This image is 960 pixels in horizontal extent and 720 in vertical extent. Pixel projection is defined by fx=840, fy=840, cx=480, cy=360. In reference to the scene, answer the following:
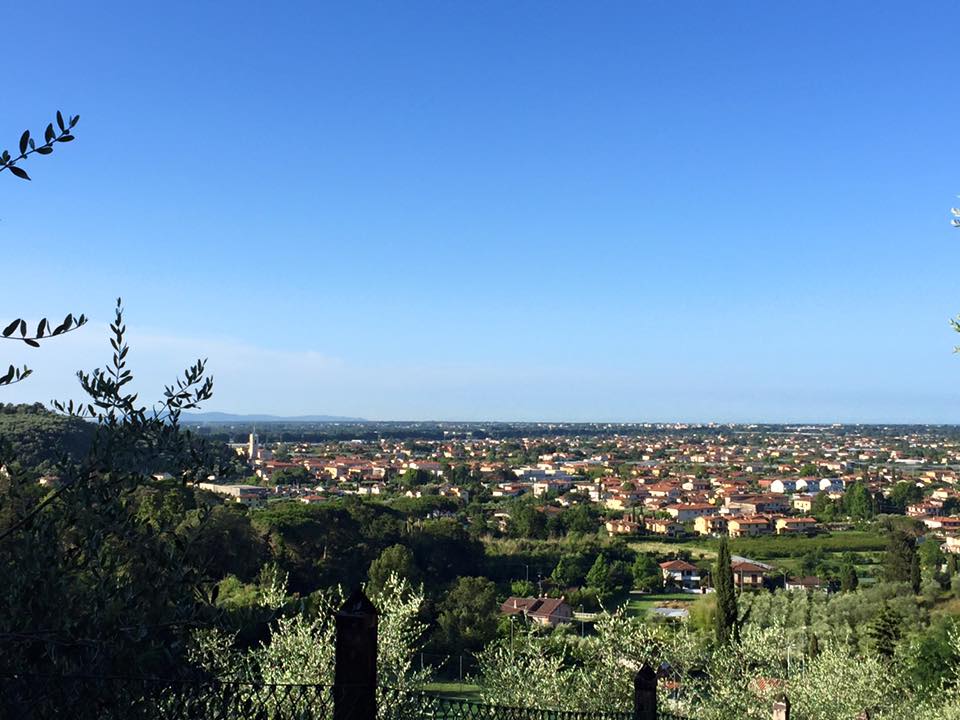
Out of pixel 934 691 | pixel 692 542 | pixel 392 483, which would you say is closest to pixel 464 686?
pixel 934 691

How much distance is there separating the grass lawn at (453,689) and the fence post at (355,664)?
20.5 metres

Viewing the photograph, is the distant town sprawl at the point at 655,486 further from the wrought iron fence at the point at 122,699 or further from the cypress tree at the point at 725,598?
the wrought iron fence at the point at 122,699

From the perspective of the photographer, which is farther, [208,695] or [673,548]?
[673,548]

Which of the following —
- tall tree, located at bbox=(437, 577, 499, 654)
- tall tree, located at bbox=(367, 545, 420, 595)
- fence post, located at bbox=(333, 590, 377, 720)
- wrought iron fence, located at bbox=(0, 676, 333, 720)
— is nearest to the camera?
wrought iron fence, located at bbox=(0, 676, 333, 720)

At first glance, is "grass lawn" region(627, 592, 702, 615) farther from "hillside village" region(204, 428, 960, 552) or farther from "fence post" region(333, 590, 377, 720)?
"fence post" region(333, 590, 377, 720)

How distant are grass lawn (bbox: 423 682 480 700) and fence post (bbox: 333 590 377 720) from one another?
67.3ft

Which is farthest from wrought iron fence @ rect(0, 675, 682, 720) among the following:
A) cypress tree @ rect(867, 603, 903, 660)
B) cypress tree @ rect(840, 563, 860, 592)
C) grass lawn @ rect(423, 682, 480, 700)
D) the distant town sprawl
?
cypress tree @ rect(840, 563, 860, 592)

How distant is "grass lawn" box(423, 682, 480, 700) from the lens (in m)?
23.2

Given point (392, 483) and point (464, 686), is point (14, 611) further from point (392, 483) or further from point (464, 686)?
point (392, 483)

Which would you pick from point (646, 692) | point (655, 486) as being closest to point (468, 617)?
point (646, 692)

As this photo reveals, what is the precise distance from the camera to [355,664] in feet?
11.1

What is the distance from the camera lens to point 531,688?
1337cm

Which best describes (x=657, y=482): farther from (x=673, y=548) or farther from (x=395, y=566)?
(x=395, y=566)

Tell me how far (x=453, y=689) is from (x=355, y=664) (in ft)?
75.2
